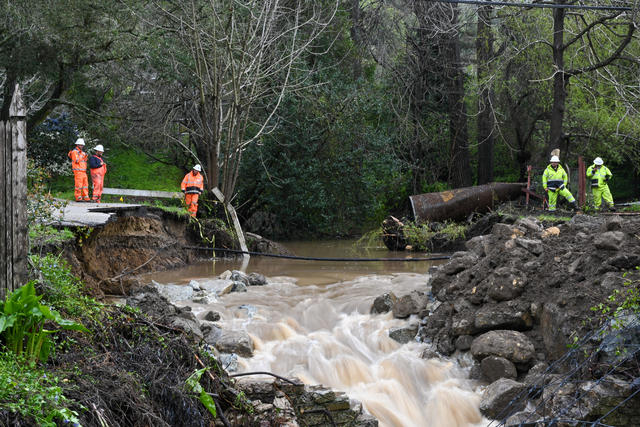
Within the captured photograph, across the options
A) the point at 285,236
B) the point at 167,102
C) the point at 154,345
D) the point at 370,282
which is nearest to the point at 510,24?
the point at 285,236

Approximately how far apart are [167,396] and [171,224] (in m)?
11.8

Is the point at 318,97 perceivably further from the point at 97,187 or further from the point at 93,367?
the point at 93,367

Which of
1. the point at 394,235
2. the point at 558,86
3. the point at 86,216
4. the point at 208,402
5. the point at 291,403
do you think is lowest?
the point at 394,235

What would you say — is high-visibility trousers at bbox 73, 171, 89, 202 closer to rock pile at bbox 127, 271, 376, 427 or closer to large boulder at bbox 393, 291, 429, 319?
large boulder at bbox 393, 291, 429, 319

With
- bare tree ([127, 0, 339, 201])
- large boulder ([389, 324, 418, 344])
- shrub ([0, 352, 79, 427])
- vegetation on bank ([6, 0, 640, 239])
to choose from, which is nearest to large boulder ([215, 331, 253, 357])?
large boulder ([389, 324, 418, 344])

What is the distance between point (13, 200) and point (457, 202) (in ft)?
49.3

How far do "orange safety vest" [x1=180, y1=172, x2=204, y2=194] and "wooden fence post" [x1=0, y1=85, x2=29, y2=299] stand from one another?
12.2 meters

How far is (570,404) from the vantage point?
5.64 m

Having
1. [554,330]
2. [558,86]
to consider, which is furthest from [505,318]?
[558,86]

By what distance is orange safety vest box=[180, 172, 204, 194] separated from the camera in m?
16.9

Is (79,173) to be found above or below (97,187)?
above

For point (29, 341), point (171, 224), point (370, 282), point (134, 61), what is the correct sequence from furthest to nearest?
point (134, 61), point (171, 224), point (370, 282), point (29, 341)

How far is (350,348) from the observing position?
858 centimetres

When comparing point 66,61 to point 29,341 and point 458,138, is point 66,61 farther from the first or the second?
point 29,341
